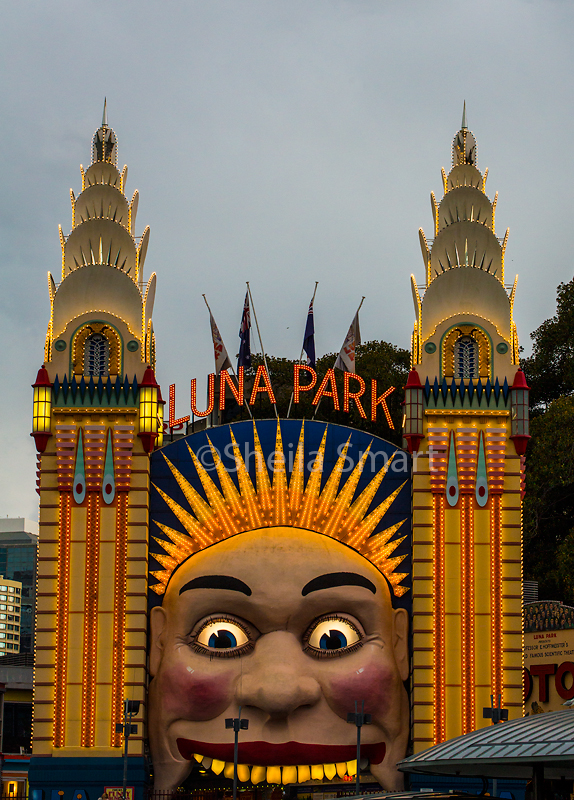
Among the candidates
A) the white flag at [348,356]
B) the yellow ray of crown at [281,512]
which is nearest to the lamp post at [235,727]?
the yellow ray of crown at [281,512]

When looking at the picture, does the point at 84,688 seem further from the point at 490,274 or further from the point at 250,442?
the point at 490,274

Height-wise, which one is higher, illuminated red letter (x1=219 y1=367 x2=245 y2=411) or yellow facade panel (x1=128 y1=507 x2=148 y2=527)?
illuminated red letter (x1=219 y1=367 x2=245 y2=411)

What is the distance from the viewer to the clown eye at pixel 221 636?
144 ft

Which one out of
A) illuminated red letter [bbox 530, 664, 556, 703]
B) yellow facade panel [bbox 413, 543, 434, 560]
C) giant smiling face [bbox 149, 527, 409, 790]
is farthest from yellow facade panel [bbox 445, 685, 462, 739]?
illuminated red letter [bbox 530, 664, 556, 703]

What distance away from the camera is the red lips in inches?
1697

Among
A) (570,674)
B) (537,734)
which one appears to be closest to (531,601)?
(570,674)

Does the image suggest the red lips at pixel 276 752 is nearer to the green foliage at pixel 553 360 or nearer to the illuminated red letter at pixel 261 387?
the illuminated red letter at pixel 261 387

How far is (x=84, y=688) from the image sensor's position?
145 ft

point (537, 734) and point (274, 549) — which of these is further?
point (274, 549)

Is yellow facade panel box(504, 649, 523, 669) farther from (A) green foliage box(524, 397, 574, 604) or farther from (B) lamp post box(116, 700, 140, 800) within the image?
(A) green foliage box(524, 397, 574, 604)

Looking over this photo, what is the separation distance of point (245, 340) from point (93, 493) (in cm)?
1081

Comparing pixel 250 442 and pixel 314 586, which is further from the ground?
pixel 250 442

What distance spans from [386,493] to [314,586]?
454 centimetres

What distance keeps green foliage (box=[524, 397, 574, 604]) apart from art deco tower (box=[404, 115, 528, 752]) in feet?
67.6
